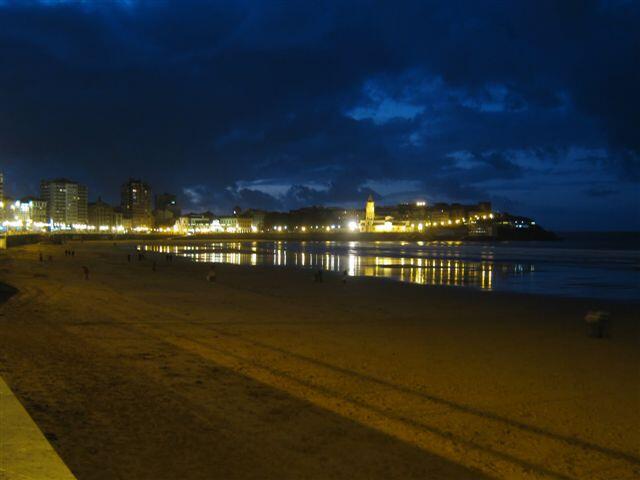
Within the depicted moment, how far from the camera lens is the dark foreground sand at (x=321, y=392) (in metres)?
5.25

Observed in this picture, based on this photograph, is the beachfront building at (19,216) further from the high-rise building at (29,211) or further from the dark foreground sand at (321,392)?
the dark foreground sand at (321,392)

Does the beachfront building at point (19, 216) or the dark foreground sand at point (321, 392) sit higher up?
the beachfront building at point (19, 216)

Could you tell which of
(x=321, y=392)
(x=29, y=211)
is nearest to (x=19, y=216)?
(x=29, y=211)

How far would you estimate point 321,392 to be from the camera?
7.54m

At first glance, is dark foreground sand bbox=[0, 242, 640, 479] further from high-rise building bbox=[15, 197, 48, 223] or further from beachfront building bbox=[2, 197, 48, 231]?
high-rise building bbox=[15, 197, 48, 223]

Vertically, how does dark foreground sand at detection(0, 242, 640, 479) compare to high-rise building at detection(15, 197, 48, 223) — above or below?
below

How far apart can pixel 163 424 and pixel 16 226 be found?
16380 centimetres

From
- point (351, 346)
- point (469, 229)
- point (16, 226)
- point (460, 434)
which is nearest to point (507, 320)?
point (351, 346)

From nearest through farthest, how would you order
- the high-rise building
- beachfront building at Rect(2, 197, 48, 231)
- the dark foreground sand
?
the dark foreground sand
beachfront building at Rect(2, 197, 48, 231)
the high-rise building

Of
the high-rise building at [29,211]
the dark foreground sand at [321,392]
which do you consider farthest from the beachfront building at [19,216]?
the dark foreground sand at [321,392]

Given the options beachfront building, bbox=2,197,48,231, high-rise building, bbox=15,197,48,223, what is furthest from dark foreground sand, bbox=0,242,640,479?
high-rise building, bbox=15,197,48,223

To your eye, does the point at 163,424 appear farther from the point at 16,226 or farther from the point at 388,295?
the point at 16,226

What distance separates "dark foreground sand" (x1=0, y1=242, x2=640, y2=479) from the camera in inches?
207

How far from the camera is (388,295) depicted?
69.3ft
